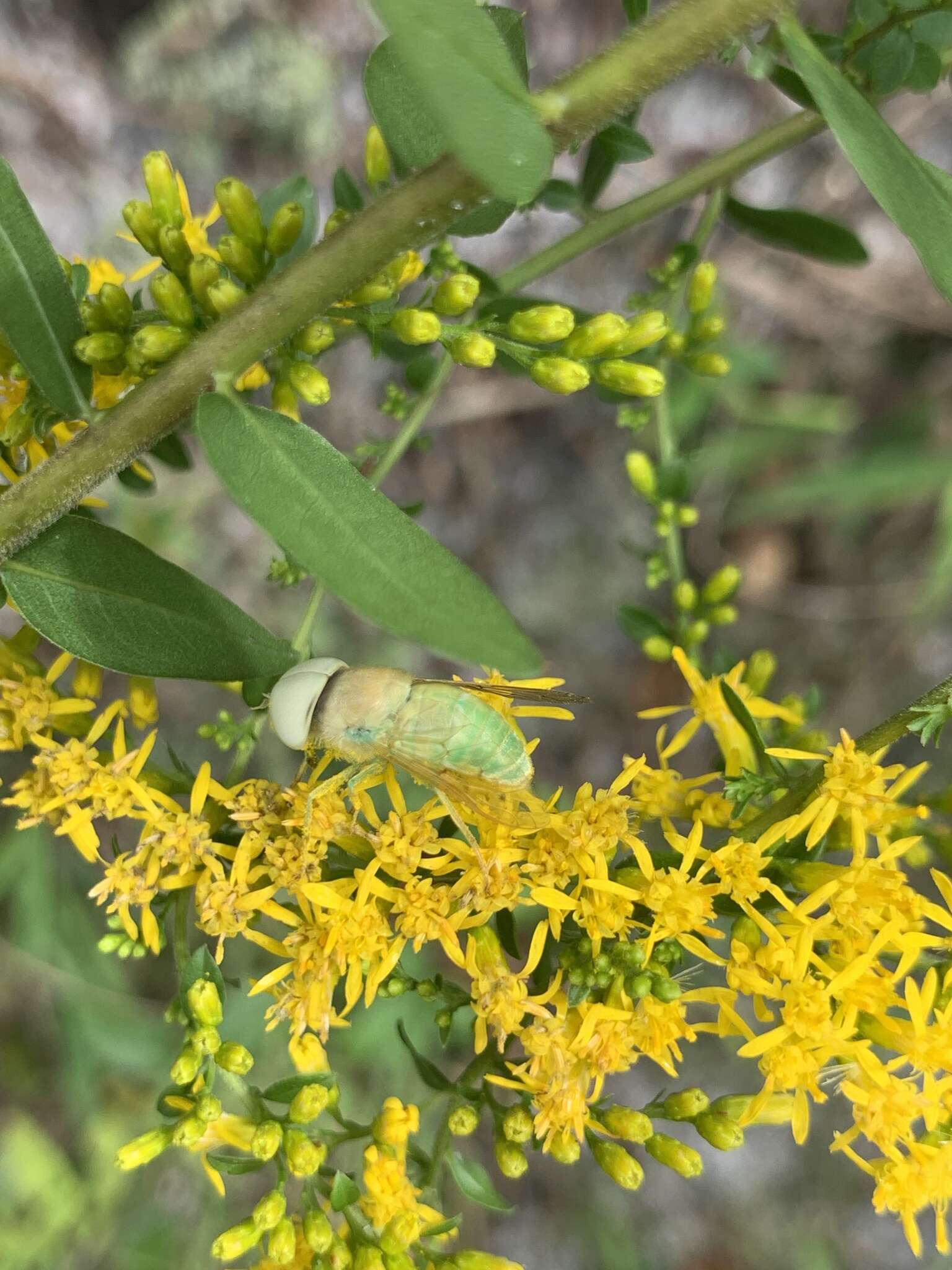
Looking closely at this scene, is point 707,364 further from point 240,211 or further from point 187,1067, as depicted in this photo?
point 187,1067

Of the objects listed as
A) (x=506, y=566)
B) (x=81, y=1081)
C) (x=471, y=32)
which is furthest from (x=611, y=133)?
(x=81, y=1081)

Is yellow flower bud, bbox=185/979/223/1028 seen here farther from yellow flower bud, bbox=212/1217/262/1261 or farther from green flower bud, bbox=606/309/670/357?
green flower bud, bbox=606/309/670/357

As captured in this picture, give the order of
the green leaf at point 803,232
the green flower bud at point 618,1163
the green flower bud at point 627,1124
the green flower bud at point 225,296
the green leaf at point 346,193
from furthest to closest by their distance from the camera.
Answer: the green leaf at point 803,232, the green leaf at point 346,193, the green flower bud at point 618,1163, the green flower bud at point 627,1124, the green flower bud at point 225,296

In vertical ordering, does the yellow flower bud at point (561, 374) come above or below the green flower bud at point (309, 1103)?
above

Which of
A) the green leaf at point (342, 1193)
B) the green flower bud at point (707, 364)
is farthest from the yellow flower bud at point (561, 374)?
the green leaf at point (342, 1193)

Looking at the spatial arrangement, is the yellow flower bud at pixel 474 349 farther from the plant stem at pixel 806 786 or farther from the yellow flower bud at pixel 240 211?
the plant stem at pixel 806 786

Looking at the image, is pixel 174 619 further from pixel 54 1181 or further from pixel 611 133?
pixel 54 1181
